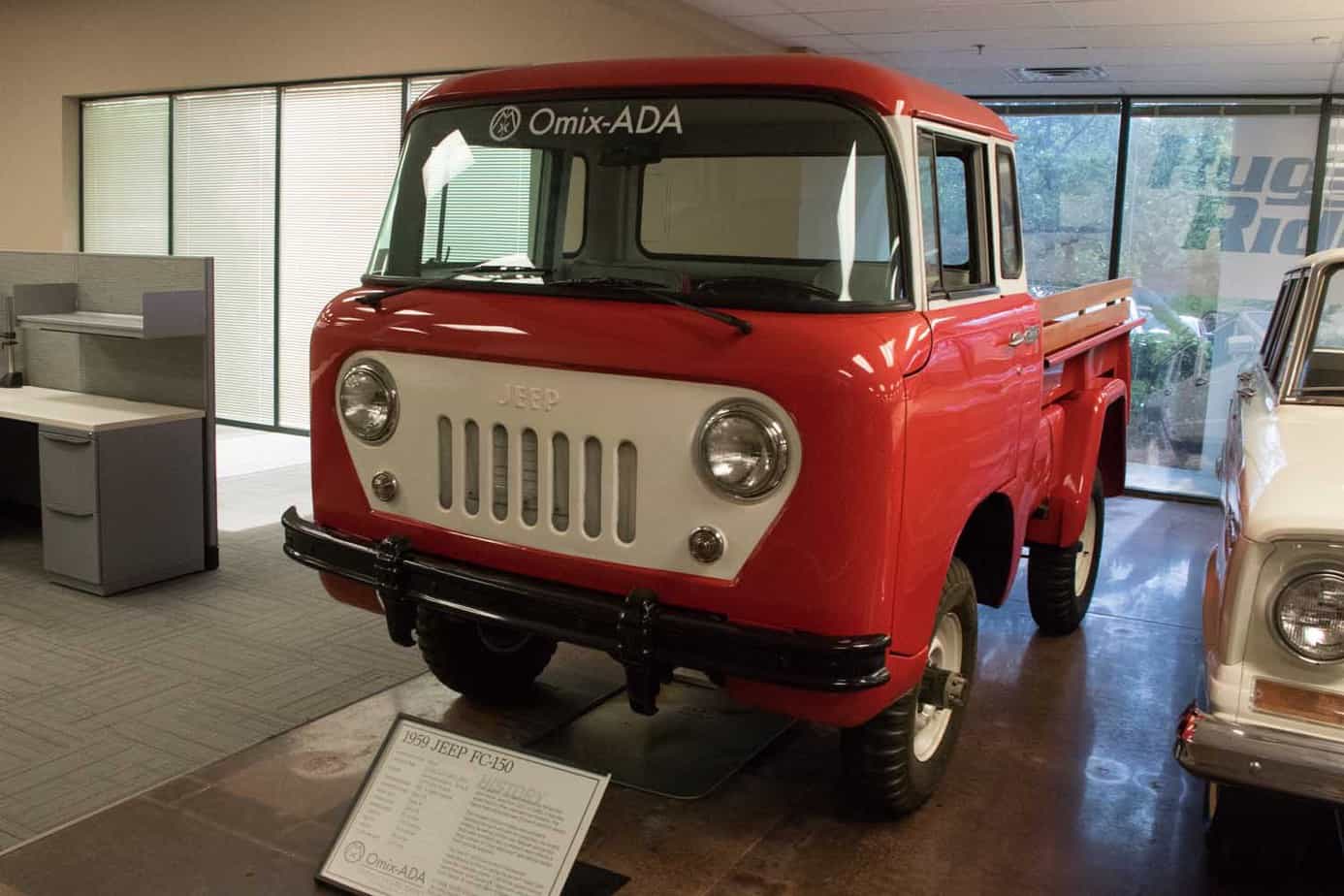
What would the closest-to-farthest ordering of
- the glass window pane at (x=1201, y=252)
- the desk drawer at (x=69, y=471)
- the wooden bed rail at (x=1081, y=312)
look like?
the wooden bed rail at (x=1081, y=312), the desk drawer at (x=69, y=471), the glass window pane at (x=1201, y=252)

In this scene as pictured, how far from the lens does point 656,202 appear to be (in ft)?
11.6

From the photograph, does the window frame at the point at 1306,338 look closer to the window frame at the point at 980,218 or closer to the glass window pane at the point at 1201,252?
the window frame at the point at 980,218

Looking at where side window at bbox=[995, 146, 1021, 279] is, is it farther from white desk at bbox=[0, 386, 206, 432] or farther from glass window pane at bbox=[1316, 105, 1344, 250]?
glass window pane at bbox=[1316, 105, 1344, 250]

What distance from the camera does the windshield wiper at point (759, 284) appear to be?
9.65 feet

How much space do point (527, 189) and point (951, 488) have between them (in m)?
1.56

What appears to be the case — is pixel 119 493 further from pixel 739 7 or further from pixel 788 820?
pixel 739 7

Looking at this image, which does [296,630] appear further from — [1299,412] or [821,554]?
[1299,412]

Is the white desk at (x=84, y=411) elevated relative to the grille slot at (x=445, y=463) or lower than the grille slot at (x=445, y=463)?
lower

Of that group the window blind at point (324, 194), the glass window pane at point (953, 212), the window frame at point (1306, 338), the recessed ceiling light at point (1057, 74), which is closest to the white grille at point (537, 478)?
the glass window pane at point (953, 212)

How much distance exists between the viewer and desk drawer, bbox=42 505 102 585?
210 inches

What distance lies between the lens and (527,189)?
3600 millimetres

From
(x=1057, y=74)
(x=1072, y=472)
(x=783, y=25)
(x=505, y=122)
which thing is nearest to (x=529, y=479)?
(x=505, y=122)

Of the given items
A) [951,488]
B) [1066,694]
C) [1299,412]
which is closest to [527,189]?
[951,488]

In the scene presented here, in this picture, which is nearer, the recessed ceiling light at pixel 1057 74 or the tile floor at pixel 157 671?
the tile floor at pixel 157 671
